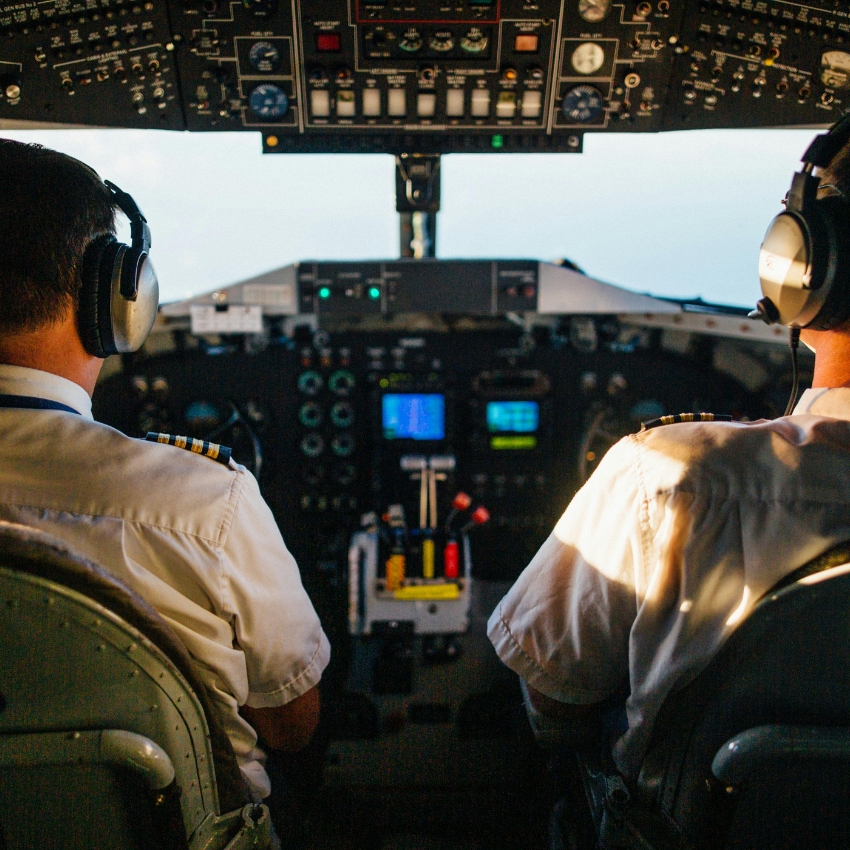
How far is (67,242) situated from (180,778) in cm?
70

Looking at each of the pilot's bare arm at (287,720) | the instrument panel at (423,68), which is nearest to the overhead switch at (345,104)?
the instrument panel at (423,68)

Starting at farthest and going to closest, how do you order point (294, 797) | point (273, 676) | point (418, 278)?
point (418, 278) → point (294, 797) → point (273, 676)

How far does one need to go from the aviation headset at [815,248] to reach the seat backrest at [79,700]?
910 millimetres

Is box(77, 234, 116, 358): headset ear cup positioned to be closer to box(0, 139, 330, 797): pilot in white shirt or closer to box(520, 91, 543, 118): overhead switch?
box(0, 139, 330, 797): pilot in white shirt

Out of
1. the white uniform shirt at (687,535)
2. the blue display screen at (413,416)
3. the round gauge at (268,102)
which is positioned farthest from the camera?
the blue display screen at (413,416)

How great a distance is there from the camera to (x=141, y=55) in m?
1.83

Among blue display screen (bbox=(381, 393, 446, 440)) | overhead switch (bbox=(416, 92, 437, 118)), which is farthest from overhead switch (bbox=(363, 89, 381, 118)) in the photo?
blue display screen (bbox=(381, 393, 446, 440))

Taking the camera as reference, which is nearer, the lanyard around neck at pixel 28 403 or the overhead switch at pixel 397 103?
the lanyard around neck at pixel 28 403

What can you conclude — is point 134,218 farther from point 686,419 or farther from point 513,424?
point 513,424

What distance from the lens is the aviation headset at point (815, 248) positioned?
951 mm

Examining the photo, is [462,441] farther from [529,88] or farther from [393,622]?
[529,88]

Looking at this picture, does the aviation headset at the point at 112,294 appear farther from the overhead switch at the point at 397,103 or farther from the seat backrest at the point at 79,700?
the overhead switch at the point at 397,103

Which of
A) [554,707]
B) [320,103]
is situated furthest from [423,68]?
[554,707]

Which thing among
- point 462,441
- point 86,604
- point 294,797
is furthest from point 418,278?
point 86,604
